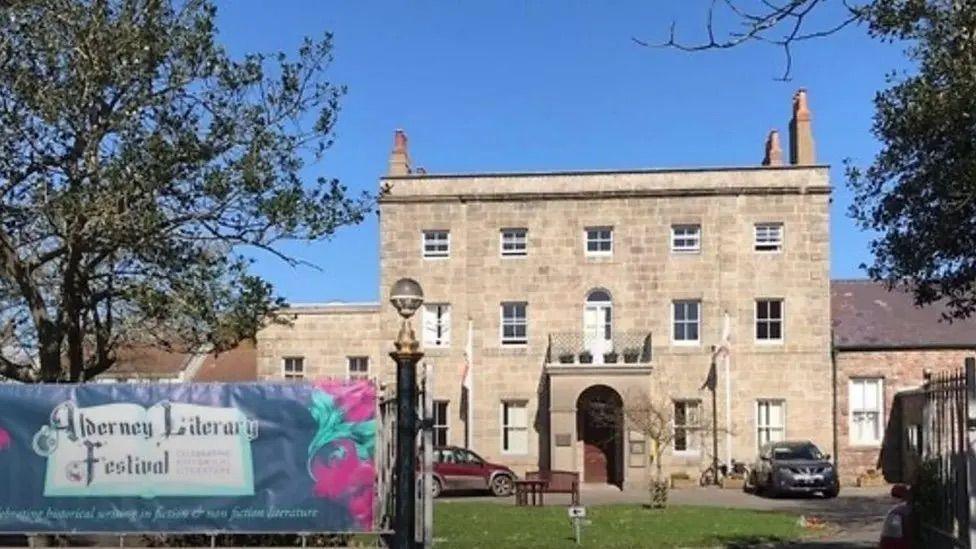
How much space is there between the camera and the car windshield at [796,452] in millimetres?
33056

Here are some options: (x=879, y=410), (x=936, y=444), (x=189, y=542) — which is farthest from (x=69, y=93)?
(x=879, y=410)

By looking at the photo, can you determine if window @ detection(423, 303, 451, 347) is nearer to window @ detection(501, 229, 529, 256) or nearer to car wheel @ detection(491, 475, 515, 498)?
window @ detection(501, 229, 529, 256)

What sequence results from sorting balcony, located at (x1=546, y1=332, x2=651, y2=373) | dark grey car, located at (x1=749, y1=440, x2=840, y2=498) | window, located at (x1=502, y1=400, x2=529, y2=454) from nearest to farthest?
dark grey car, located at (x1=749, y1=440, x2=840, y2=498) → balcony, located at (x1=546, y1=332, x2=651, y2=373) → window, located at (x1=502, y1=400, x2=529, y2=454)

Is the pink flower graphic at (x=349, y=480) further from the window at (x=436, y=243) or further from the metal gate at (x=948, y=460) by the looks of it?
the window at (x=436, y=243)

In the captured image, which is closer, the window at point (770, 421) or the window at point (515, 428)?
the window at point (770, 421)

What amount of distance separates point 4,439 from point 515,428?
2613 centimetres

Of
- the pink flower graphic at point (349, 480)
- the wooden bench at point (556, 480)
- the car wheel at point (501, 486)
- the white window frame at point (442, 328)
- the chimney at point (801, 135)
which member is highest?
the chimney at point (801, 135)

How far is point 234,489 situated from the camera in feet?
42.2

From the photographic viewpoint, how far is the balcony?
3675 cm

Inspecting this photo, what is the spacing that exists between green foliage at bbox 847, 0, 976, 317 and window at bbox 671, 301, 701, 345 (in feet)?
64.3

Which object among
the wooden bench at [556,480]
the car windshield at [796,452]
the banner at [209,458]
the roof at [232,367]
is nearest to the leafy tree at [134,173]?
the banner at [209,458]

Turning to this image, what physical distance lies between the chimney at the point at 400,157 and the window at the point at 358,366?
652 centimetres

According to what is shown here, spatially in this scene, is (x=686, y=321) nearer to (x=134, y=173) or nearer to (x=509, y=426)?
(x=509, y=426)

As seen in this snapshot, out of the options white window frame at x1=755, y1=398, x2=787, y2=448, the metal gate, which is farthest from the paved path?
the metal gate
